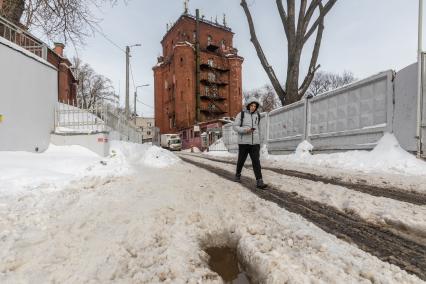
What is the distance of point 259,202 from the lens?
3.57m

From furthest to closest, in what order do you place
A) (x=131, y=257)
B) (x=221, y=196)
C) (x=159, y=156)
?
(x=159, y=156), (x=221, y=196), (x=131, y=257)

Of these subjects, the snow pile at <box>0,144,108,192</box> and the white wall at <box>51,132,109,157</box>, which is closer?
the snow pile at <box>0,144,108,192</box>

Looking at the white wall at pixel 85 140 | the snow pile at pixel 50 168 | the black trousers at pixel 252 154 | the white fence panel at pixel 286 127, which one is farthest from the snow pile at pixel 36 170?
the white fence panel at pixel 286 127

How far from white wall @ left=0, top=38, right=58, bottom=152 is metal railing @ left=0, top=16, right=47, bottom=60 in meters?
1.04

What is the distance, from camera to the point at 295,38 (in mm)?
11602

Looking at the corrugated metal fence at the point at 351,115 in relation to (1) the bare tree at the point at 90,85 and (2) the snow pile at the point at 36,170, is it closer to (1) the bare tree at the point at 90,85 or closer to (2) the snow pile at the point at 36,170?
(2) the snow pile at the point at 36,170

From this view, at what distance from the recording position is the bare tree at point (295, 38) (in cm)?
1130

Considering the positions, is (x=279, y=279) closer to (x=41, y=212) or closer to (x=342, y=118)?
(x=41, y=212)

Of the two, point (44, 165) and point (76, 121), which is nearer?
point (44, 165)

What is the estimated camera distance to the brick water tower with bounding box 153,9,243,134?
132 ft

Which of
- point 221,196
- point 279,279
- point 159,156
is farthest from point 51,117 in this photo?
point 279,279

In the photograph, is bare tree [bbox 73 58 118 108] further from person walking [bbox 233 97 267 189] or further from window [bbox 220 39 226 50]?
person walking [bbox 233 97 267 189]

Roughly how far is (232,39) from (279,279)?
49.8 metres

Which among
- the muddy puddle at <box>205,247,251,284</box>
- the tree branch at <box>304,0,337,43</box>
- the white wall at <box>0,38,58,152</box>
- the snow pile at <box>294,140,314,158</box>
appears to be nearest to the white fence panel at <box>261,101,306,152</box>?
the snow pile at <box>294,140,314,158</box>
